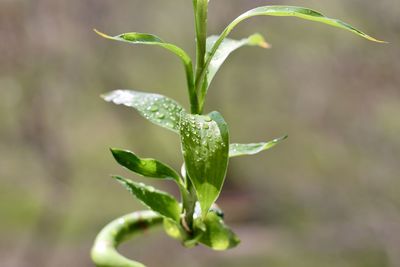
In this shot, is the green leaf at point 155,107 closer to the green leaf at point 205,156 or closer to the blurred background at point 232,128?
the green leaf at point 205,156

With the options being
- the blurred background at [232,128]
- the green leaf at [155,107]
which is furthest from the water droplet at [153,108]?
the blurred background at [232,128]

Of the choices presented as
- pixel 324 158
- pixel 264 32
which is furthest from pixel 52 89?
pixel 324 158

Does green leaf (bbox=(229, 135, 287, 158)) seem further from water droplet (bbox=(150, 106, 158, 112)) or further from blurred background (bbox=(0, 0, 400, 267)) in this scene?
blurred background (bbox=(0, 0, 400, 267))

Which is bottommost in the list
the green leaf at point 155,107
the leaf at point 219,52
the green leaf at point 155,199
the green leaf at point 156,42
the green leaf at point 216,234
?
the green leaf at point 216,234

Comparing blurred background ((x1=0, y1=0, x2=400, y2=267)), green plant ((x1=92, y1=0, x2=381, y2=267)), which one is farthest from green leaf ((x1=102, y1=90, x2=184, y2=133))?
blurred background ((x1=0, y1=0, x2=400, y2=267))

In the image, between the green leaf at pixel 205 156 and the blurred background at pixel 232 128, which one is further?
the blurred background at pixel 232 128

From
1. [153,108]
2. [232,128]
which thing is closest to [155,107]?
[153,108]

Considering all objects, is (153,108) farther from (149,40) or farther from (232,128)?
(232,128)
